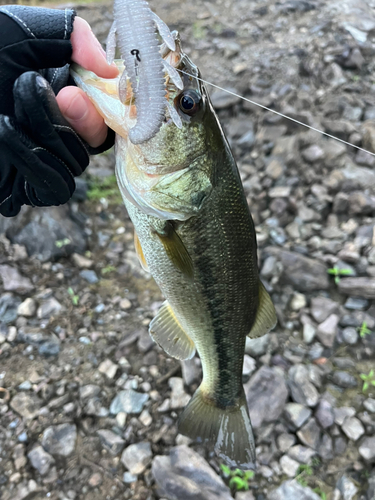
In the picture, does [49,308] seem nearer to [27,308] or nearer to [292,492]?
[27,308]

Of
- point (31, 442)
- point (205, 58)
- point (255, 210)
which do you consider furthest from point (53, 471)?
point (205, 58)

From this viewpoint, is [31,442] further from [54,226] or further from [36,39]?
[36,39]

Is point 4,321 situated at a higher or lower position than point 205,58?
lower

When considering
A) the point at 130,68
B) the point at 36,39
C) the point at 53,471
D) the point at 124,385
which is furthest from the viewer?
the point at 124,385

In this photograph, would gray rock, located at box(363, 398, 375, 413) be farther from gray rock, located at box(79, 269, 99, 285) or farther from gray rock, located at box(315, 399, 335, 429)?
gray rock, located at box(79, 269, 99, 285)

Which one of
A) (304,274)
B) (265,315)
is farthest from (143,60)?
(304,274)

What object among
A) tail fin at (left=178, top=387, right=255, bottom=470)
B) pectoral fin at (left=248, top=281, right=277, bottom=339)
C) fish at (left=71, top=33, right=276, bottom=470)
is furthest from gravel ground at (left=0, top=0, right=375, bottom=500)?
pectoral fin at (left=248, top=281, right=277, bottom=339)
